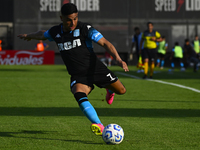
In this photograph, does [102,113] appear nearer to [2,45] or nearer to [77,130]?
[77,130]

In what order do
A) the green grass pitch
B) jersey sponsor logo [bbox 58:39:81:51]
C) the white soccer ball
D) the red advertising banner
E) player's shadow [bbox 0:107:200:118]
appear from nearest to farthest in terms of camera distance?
1. the white soccer ball
2. the green grass pitch
3. jersey sponsor logo [bbox 58:39:81:51]
4. player's shadow [bbox 0:107:200:118]
5. the red advertising banner

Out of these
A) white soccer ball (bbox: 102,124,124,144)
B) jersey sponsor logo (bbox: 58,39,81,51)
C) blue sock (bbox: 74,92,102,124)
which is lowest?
white soccer ball (bbox: 102,124,124,144)

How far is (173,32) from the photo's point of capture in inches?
1377

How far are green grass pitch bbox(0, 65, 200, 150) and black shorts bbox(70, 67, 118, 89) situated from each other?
72 centimetres

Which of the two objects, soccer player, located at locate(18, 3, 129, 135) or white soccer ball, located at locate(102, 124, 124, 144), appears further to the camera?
soccer player, located at locate(18, 3, 129, 135)

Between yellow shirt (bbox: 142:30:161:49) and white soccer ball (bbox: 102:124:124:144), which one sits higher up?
yellow shirt (bbox: 142:30:161:49)

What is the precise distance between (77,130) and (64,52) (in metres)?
1.17

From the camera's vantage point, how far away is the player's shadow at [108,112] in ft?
26.1

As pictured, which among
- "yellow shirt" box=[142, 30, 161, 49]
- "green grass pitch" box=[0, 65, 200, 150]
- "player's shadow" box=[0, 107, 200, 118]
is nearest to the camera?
"green grass pitch" box=[0, 65, 200, 150]

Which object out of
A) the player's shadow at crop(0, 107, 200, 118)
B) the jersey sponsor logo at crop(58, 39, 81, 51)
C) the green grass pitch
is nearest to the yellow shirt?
the green grass pitch

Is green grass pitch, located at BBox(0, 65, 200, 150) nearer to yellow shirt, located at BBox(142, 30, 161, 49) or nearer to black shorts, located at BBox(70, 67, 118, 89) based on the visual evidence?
black shorts, located at BBox(70, 67, 118, 89)

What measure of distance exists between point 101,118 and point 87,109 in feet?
6.55

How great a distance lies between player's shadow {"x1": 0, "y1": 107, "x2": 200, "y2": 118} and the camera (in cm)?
797

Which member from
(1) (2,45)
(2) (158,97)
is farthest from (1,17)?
(2) (158,97)
